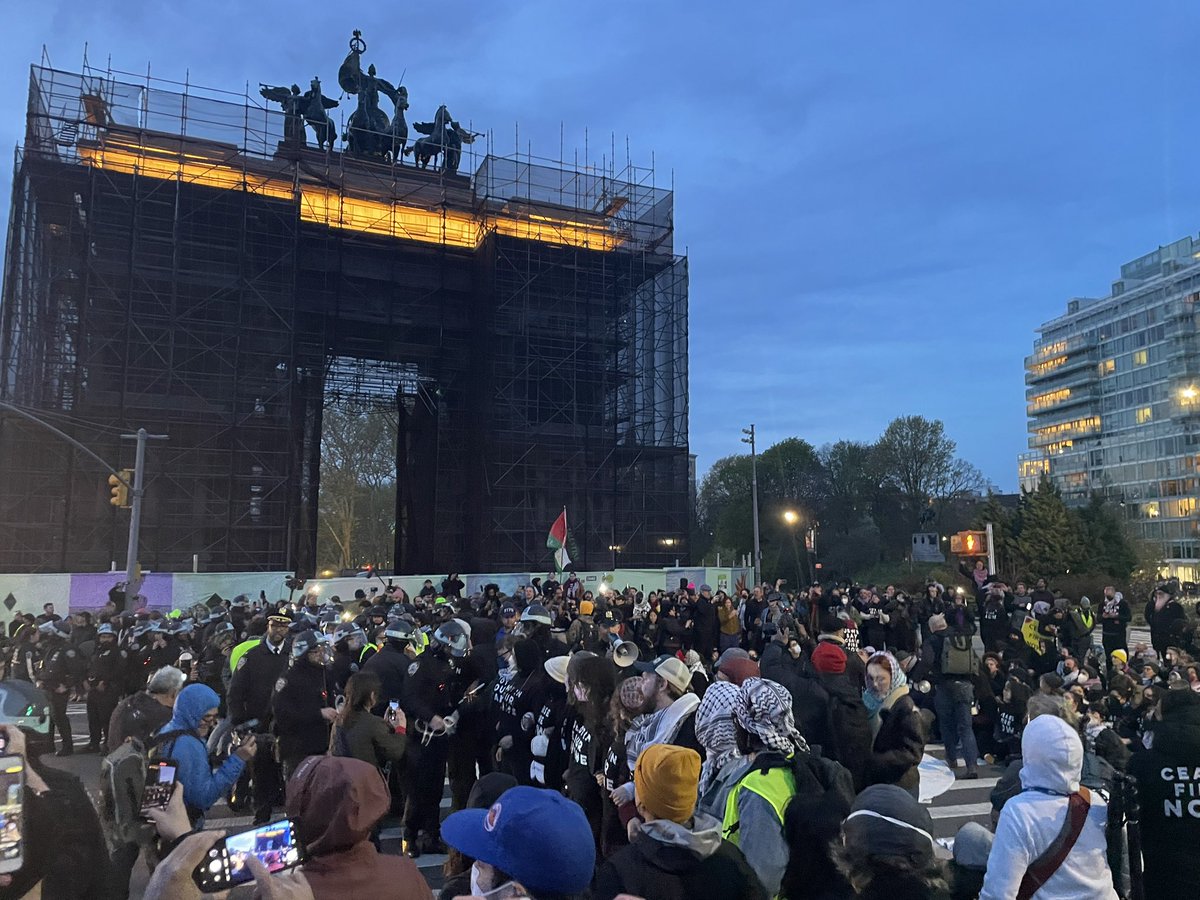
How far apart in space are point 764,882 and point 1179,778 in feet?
6.34

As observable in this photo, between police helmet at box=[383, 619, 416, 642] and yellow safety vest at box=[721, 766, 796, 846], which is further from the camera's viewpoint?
police helmet at box=[383, 619, 416, 642]

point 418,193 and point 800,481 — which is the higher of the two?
point 418,193

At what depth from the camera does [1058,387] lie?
105 metres

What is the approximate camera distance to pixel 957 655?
9102mm

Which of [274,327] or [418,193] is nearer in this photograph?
[274,327]

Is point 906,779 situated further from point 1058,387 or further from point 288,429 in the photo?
point 1058,387

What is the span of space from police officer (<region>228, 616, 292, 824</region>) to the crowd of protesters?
0.02 meters

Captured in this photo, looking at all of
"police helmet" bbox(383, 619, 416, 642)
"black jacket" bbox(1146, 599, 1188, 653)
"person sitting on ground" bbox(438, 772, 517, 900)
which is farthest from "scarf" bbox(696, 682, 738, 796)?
"black jacket" bbox(1146, 599, 1188, 653)

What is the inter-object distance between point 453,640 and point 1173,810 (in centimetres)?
501

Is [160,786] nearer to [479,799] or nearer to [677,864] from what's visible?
[479,799]

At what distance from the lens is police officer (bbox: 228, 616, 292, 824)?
7.06m

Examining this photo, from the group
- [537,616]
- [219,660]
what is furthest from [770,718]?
[219,660]

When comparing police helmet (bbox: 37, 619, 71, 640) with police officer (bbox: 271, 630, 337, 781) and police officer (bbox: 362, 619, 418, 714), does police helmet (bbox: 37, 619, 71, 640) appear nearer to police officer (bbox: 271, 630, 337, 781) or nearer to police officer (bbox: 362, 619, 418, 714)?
police officer (bbox: 362, 619, 418, 714)

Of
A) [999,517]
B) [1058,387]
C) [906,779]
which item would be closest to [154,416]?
[906,779]
